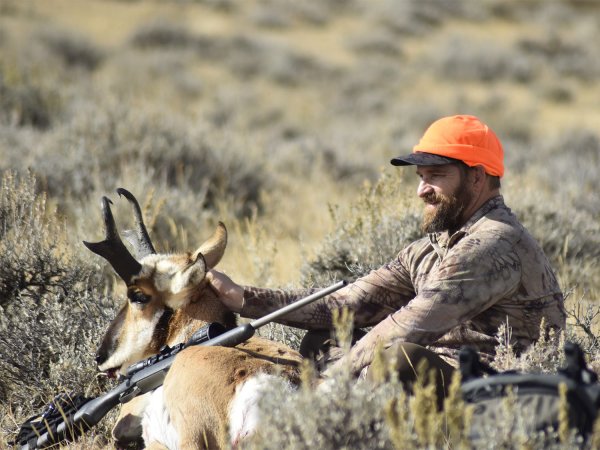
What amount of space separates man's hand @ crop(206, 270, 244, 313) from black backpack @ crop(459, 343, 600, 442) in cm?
162

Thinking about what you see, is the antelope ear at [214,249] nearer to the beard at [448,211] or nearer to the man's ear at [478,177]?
the beard at [448,211]

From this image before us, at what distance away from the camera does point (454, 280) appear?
12.6ft

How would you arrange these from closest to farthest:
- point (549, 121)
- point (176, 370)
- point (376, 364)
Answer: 1. point (376, 364)
2. point (176, 370)
3. point (549, 121)

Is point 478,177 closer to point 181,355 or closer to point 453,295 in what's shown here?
point 453,295

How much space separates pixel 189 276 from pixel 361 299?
3.58ft

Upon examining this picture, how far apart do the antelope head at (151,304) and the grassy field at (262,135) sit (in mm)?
490

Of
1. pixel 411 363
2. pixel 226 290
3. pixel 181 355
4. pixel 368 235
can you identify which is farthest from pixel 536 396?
pixel 368 235

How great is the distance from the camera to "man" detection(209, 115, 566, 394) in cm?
379

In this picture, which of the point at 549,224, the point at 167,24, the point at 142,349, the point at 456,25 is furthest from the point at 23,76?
the point at 456,25

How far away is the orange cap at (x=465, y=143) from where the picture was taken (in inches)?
163

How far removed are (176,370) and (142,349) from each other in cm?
58

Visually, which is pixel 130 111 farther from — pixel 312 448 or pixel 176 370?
pixel 312 448

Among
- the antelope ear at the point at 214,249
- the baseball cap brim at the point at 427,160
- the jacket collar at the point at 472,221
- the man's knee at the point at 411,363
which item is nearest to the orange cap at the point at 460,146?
the baseball cap brim at the point at 427,160

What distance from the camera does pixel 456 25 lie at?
33000 mm
